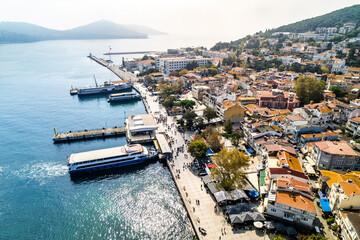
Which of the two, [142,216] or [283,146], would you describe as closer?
[142,216]

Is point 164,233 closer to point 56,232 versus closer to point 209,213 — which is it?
point 209,213

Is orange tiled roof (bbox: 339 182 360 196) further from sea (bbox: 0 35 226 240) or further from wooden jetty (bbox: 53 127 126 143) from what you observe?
wooden jetty (bbox: 53 127 126 143)

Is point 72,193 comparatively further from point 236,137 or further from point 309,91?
point 309,91

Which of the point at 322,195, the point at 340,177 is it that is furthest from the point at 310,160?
the point at 322,195

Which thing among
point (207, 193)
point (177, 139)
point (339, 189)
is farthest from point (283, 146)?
point (177, 139)

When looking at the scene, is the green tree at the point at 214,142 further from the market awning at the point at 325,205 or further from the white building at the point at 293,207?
the market awning at the point at 325,205

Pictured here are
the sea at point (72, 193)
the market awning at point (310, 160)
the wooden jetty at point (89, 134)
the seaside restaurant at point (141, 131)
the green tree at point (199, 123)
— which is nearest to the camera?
the sea at point (72, 193)

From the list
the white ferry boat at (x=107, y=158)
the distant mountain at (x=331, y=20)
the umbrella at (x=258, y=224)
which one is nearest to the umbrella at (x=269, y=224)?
the umbrella at (x=258, y=224)
